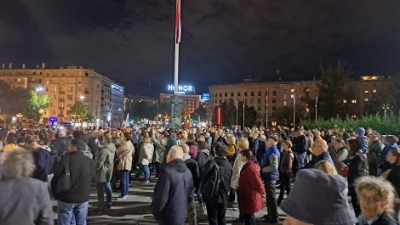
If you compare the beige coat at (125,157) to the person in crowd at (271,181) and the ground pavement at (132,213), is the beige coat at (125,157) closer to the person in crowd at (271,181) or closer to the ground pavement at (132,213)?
the ground pavement at (132,213)

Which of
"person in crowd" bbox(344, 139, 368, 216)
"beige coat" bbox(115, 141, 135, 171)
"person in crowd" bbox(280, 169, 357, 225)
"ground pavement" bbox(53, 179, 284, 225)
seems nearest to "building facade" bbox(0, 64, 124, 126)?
"beige coat" bbox(115, 141, 135, 171)

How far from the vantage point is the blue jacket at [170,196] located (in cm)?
618

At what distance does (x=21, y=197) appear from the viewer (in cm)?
453

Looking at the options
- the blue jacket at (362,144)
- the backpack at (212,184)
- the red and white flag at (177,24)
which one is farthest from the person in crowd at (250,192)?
the red and white flag at (177,24)

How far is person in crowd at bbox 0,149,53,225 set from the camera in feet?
14.8

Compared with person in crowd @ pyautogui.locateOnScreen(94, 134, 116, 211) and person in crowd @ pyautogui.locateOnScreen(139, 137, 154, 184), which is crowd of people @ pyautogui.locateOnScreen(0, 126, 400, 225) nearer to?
person in crowd @ pyautogui.locateOnScreen(94, 134, 116, 211)

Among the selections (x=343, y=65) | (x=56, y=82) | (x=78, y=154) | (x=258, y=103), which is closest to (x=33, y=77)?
(x=56, y=82)

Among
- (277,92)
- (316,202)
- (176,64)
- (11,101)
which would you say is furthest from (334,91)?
(316,202)

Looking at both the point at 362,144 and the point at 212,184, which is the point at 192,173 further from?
the point at 362,144

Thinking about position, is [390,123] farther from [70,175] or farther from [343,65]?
[343,65]

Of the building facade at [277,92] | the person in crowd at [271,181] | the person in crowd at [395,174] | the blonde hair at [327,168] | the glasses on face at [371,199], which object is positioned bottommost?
the person in crowd at [271,181]

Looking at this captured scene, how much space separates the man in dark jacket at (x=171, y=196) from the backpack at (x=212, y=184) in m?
1.32

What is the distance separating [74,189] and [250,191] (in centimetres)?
344

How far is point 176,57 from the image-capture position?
28.2 m
